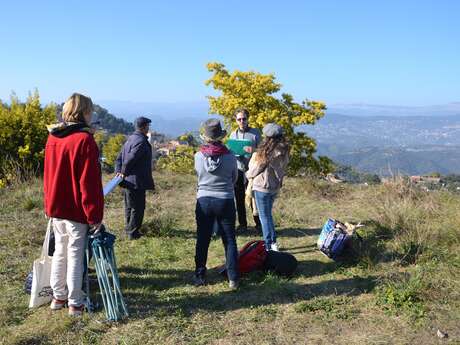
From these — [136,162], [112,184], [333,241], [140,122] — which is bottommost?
[333,241]

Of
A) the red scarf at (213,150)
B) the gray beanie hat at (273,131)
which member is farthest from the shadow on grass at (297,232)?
the red scarf at (213,150)

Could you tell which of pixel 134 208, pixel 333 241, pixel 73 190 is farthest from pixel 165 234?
pixel 73 190

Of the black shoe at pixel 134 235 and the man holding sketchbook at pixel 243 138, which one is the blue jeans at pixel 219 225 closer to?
the man holding sketchbook at pixel 243 138

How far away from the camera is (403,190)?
851 cm

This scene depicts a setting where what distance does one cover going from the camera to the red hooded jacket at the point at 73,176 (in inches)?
138

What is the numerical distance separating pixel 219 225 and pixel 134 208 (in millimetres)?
2252

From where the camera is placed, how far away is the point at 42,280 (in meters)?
4.10

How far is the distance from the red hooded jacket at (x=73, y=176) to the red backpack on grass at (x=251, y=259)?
2.01 m

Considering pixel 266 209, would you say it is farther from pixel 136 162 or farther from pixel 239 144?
pixel 136 162

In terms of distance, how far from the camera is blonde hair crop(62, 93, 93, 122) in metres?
3.56

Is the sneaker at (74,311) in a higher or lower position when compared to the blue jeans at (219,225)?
lower

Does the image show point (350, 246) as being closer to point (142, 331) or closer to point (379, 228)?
point (379, 228)

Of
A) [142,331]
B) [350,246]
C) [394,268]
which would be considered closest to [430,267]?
[394,268]

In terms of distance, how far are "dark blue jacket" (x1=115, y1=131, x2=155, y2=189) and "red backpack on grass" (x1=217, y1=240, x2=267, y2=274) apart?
1844 millimetres
